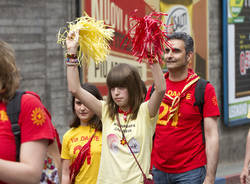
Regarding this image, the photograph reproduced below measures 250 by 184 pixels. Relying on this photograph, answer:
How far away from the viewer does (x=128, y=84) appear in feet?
13.4

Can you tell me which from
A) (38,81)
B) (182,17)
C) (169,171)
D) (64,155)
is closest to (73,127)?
(64,155)

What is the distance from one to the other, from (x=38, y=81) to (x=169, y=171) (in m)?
3.04

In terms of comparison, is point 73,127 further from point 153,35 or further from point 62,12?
point 62,12

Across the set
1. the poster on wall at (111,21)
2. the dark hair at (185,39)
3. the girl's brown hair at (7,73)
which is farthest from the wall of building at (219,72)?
the girl's brown hair at (7,73)

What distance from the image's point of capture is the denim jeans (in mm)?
4637

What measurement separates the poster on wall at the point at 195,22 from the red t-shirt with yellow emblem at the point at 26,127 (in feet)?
22.8

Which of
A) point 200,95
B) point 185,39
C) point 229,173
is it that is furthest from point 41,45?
point 229,173

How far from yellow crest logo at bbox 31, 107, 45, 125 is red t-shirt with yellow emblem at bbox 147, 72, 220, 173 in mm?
2136

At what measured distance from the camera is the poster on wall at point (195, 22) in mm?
9641

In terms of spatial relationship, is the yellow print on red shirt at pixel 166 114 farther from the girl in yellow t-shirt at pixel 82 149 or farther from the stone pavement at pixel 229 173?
the stone pavement at pixel 229 173

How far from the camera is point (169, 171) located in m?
4.71

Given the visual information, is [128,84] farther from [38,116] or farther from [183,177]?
[38,116]

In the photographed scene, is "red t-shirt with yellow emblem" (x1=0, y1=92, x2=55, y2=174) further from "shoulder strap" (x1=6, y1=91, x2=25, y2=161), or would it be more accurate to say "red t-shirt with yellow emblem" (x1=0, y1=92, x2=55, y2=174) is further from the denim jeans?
the denim jeans

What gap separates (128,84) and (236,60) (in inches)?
290
